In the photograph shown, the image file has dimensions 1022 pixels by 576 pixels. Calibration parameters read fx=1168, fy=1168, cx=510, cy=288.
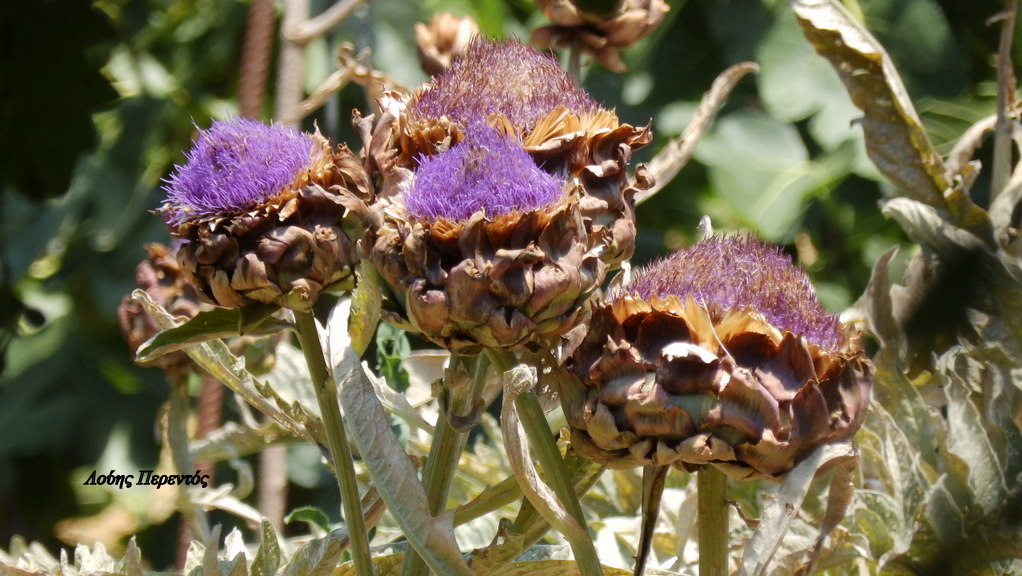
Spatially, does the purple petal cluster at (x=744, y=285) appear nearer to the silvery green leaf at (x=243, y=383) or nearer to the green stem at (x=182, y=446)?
the silvery green leaf at (x=243, y=383)

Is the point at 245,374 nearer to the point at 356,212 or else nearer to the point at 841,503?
the point at 356,212

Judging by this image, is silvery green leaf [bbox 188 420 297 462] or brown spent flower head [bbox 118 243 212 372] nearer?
silvery green leaf [bbox 188 420 297 462]

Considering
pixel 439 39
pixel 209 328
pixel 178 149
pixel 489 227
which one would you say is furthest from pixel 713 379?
pixel 178 149

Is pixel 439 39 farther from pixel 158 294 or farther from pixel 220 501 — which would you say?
pixel 220 501

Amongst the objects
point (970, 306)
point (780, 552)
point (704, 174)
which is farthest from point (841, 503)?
point (704, 174)

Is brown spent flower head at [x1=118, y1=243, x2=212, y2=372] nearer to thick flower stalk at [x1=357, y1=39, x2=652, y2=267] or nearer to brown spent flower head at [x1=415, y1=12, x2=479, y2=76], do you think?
brown spent flower head at [x1=415, y1=12, x2=479, y2=76]

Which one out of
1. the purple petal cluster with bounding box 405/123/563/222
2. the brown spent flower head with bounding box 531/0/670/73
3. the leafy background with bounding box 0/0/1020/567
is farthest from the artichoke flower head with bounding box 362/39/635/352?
the leafy background with bounding box 0/0/1020/567

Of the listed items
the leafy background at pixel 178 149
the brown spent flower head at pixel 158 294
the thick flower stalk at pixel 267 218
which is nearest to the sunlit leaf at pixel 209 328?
the thick flower stalk at pixel 267 218
